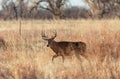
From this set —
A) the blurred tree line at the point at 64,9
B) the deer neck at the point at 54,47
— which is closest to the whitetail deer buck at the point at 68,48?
the deer neck at the point at 54,47

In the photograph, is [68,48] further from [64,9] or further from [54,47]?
[64,9]

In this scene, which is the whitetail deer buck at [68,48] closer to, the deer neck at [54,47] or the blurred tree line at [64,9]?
the deer neck at [54,47]

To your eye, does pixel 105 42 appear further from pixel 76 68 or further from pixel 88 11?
pixel 88 11

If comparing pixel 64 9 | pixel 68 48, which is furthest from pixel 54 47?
pixel 64 9

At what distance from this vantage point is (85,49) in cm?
1076

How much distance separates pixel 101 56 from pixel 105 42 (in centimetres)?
170

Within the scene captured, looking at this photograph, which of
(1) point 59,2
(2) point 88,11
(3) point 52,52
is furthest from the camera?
(1) point 59,2

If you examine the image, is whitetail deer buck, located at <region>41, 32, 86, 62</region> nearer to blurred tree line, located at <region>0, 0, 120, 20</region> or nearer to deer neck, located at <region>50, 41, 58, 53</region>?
deer neck, located at <region>50, 41, 58, 53</region>

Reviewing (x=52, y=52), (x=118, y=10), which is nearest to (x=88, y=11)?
(x=118, y=10)

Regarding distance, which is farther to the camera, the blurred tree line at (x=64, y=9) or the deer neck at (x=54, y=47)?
the blurred tree line at (x=64, y=9)

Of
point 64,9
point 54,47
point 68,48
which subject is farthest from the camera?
point 64,9

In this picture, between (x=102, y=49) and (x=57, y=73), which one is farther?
(x=102, y=49)

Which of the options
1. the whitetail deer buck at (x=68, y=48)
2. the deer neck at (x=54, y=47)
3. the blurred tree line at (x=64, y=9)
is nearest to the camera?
the whitetail deer buck at (x=68, y=48)

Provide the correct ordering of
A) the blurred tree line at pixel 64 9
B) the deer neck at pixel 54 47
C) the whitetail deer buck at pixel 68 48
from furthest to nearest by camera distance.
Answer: the blurred tree line at pixel 64 9, the deer neck at pixel 54 47, the whitetail deer buck at pixel 68 48
